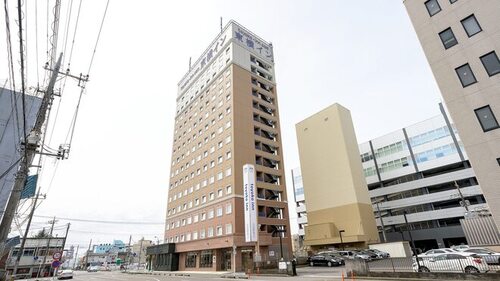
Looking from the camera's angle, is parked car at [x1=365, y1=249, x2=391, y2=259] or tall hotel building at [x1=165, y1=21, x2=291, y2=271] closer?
parked car at [x1=365, y1=249, x2=391, y2=259]

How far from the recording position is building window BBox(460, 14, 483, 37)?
2359 cm

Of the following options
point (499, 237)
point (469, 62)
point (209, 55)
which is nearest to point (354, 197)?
point (499, 237)

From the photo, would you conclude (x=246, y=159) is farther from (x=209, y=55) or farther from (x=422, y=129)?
(x=422, y=129)

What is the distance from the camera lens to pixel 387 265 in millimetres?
21750

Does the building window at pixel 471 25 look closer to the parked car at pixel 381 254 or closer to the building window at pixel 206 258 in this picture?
the parked car at pixel 381 254

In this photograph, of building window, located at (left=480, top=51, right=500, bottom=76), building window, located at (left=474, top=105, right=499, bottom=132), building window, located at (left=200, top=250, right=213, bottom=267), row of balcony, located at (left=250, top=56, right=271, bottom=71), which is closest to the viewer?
building window, located at (left=474, top=105, right=499, bottom=132)

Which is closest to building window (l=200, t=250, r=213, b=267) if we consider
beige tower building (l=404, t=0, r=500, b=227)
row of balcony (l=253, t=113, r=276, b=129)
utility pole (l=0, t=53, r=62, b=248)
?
row of balcony (l=253, t=113, r=276, b=129)

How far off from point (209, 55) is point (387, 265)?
57.6m

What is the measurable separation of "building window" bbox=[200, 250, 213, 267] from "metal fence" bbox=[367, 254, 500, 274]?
27.6 meters

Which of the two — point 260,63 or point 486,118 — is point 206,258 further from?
point 260,63

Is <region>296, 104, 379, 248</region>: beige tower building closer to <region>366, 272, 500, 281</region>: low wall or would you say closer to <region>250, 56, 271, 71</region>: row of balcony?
<region>250, 56, 271, 71</region>: row of balcony

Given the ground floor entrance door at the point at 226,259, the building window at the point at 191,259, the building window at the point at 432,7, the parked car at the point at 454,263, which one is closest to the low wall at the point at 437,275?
the parked car at the point at 454,263

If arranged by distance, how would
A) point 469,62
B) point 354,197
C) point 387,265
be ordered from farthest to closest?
1. point 354,197
2. point 469,62
3. point 387,265

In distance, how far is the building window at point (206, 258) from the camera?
4288 centimetres
